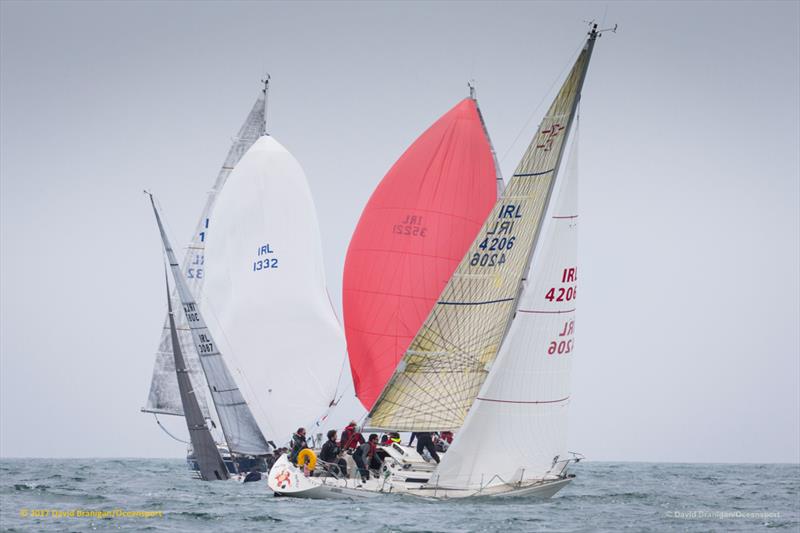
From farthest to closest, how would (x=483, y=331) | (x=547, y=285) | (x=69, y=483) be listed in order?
(x=69, y=483) → (x=483, y=331) → (x=547, y=285)

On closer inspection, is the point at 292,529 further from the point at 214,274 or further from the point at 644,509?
the point at 214,274

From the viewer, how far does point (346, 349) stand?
3694 centimetres

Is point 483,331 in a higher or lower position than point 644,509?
higher

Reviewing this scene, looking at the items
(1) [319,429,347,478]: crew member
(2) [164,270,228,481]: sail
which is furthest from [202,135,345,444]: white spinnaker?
(1) [319,429,347,478]: crew member

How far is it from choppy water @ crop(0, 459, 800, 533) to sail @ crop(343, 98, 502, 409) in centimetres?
543

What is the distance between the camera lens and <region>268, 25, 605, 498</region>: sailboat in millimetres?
27281

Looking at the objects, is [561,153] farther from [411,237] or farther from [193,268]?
[193,268]

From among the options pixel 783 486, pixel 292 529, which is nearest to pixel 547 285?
pixel 292 529

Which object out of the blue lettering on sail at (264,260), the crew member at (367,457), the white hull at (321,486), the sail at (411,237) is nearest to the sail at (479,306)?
the crew member at (367,457)

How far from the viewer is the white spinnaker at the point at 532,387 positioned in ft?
89.1

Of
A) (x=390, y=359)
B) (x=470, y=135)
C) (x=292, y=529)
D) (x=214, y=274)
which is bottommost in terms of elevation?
(x=292, y=529)

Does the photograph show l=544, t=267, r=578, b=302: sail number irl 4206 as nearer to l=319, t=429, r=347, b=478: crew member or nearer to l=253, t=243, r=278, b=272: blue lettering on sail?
l=319, t=429, r=347, b=478: crew member

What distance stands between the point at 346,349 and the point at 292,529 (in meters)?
14.0

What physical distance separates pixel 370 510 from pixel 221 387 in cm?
899
